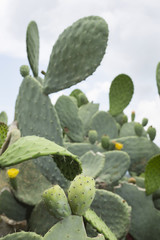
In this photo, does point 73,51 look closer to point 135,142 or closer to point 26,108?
point 26,108

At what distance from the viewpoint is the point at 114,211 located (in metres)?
2.39

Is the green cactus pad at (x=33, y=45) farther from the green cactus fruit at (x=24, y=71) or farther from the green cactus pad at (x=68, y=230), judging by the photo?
the green cactus pad at (x=68, y=230)

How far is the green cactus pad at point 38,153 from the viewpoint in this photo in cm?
146

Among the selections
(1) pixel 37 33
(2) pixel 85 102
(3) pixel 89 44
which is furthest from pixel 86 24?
(2) pixel 85 102

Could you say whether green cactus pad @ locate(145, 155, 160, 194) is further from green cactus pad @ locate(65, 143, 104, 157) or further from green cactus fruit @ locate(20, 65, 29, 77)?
green cactus fruit @ locate(20, 65, 29, 77)

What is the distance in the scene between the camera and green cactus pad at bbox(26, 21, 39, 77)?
8.98 feet

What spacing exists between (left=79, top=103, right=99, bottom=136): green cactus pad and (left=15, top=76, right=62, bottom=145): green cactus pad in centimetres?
127

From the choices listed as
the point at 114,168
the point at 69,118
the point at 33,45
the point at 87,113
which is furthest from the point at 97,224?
the point at 87,113

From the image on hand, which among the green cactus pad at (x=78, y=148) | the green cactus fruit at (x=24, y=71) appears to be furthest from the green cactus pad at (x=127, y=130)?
the green cactus fruit at (x=24, y=71)

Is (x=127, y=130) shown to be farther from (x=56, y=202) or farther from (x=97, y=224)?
(x=56, y=202)

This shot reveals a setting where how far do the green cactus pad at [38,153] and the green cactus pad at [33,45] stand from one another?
127 centimetres

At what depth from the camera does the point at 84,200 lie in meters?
1.27

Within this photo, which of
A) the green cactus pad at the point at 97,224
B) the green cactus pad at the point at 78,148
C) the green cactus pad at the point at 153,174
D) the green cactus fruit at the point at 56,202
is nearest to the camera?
the green cactus fruit at the point at 56,202

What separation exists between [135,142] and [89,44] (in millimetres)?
1370
